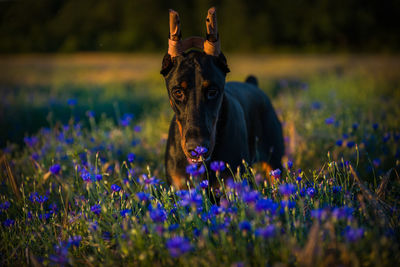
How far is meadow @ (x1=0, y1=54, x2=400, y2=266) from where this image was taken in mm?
1624

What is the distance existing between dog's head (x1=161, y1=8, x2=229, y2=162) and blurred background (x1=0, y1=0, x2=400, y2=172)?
1273mm

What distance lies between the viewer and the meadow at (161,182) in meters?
1.62

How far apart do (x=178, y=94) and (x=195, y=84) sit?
17cm

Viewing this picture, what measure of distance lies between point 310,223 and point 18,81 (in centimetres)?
1050

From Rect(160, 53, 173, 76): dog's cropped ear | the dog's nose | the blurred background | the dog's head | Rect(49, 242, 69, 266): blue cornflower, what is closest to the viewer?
Rect(49, 242, 69, 266): blue cornflower

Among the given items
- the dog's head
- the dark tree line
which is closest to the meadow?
Result: the dog's head

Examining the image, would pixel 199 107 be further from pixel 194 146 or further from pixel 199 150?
pixel 199 150

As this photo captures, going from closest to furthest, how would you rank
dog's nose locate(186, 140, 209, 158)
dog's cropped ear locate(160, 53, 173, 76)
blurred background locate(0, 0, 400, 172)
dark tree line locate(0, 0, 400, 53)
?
dog's nose locate(186, 140, 209, 158)
dog's cropped ear locate(160, 53, 173, 76)
blurred background locate(0, 0, 400, 172)
dark tree line locate(0, 0, 400, 53)

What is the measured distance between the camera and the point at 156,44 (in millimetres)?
16078

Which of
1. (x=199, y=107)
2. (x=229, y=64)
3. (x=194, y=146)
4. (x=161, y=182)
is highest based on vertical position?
(x=229, y=64)

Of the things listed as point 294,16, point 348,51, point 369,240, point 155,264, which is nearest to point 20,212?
point 155,264

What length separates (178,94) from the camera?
2590 mm

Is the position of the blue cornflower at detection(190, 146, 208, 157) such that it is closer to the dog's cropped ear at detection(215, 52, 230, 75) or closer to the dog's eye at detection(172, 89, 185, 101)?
the dog's eye at detection(172, 89, 185, 101)

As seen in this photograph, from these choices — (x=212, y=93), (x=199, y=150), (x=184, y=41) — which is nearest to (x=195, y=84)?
(x=212, y=93)
